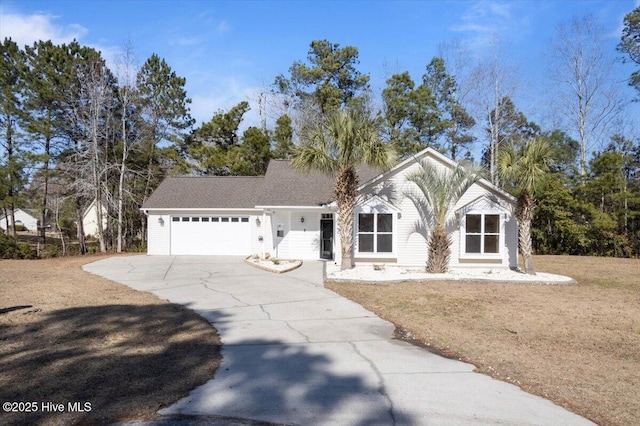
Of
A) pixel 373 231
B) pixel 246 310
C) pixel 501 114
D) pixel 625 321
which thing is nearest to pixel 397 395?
pixel 246 310

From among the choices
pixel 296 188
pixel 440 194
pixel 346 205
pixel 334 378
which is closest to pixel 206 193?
pixel 296 188

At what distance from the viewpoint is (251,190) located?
22.8m

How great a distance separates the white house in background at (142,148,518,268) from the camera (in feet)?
54.3

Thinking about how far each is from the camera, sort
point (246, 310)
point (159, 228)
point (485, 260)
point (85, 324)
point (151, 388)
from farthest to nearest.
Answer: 1. point (159, 228)
2. point (485, 260)
3. point (246, 310)
4. point (85, 324)
5. point (151, 388)

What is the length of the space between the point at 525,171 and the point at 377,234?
5549 millimetres

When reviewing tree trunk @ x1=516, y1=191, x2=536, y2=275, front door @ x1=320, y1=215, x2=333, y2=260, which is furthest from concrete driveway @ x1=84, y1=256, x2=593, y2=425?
front door @ x1=320, y1=215, x2=333, y2=260

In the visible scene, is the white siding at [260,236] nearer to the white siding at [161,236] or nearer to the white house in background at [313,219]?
the white house in background at [313,219]

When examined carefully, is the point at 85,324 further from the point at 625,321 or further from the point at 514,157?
the point at 514,157

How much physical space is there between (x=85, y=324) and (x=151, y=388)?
3.66 metres

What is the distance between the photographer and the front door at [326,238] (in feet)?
63.4

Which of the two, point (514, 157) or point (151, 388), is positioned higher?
point (514, 157)

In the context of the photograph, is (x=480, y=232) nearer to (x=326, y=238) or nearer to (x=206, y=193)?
(x=326, y=238)

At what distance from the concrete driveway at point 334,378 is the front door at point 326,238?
9.11 m

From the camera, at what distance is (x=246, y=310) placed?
9.30m
